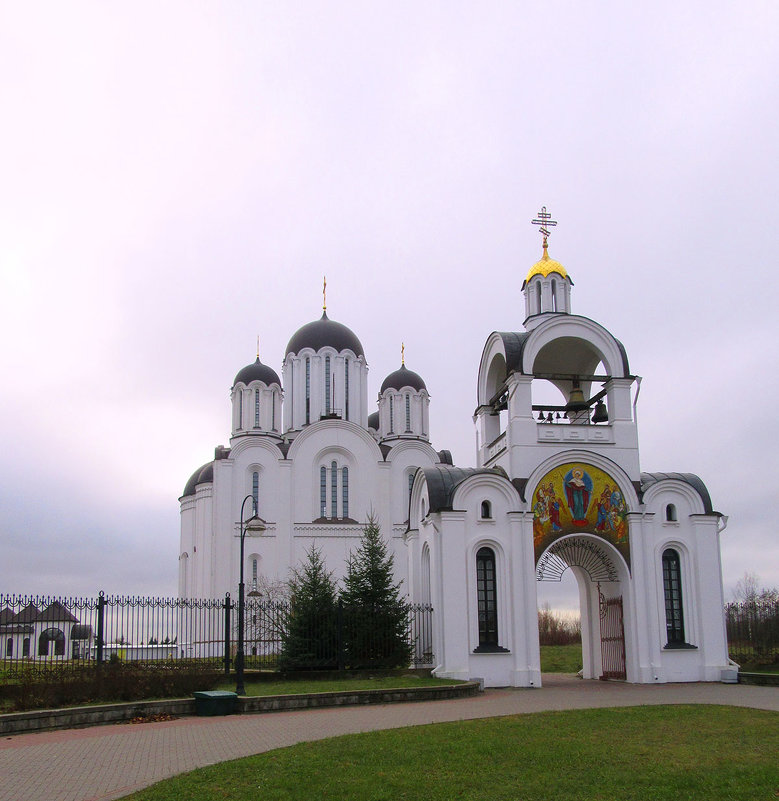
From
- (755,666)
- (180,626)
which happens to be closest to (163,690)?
(180,626)

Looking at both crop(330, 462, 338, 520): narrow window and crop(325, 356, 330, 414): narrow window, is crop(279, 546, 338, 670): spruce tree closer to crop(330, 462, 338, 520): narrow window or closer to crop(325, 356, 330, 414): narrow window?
crop(330, 462, 338, 520): narrow window

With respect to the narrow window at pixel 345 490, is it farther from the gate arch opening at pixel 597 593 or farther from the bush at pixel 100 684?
the bush at pixel 100 684

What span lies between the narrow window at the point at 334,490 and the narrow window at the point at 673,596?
19801mm

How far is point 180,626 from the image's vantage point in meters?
19.4

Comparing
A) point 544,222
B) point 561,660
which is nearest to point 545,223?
point 544,222

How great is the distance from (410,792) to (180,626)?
1250 centimetres

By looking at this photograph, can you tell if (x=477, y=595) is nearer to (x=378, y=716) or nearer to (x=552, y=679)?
(x=552, y=679)

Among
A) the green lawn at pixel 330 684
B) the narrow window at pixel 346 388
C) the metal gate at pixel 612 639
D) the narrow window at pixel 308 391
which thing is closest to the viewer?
the green lawn at pixel 330 684

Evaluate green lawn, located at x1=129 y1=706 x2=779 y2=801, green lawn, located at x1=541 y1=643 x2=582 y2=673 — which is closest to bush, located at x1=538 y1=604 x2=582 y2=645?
green lawn, located at x1=541 y1=643 x2=582 y2=673

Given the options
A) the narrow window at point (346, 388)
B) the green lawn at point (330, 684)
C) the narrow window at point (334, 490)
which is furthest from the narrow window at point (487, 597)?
the narrow window at point (346, 388)

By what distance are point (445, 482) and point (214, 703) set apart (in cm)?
844

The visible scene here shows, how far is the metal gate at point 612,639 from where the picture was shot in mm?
21750

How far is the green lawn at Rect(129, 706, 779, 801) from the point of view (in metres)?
7.82

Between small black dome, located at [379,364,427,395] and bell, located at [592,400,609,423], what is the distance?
75.0ft
